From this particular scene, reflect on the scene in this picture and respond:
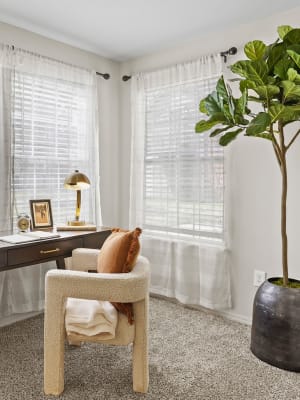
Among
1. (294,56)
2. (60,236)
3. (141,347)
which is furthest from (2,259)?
(294,56)

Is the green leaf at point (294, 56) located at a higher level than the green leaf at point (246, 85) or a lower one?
higher

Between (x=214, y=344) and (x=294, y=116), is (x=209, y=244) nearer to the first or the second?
(x=214, y=344)

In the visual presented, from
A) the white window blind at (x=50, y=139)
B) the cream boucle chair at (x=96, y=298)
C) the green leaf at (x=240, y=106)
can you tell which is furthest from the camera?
the white window blind at (x=50, y=139)

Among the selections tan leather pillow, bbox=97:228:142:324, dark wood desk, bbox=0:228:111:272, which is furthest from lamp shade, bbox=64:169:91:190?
tan leather pillow, bbox=97:228:142:324

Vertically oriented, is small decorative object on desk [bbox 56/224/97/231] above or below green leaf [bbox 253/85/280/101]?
below

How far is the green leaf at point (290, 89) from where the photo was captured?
78.0 inches

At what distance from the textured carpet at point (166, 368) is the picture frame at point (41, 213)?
804 mm

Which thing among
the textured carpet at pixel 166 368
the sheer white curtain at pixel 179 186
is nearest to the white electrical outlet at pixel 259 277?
the sheer white curtain at pixel 179 186

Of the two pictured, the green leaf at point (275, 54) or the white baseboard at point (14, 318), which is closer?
the green leaf at point (275, 54)

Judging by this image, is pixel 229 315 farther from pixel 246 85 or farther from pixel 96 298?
pixel 246 85

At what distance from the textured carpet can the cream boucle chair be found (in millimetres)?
125

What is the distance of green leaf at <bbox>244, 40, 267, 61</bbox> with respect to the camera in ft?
6.97

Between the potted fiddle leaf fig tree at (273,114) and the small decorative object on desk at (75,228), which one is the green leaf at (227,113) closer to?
the potted fiddle leaf fig tree at (273,114)

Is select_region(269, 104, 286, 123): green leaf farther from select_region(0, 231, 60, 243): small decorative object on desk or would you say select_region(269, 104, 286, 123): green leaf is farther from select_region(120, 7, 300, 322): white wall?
select_region(0, 231, 60, 243): small decorative object on desk
